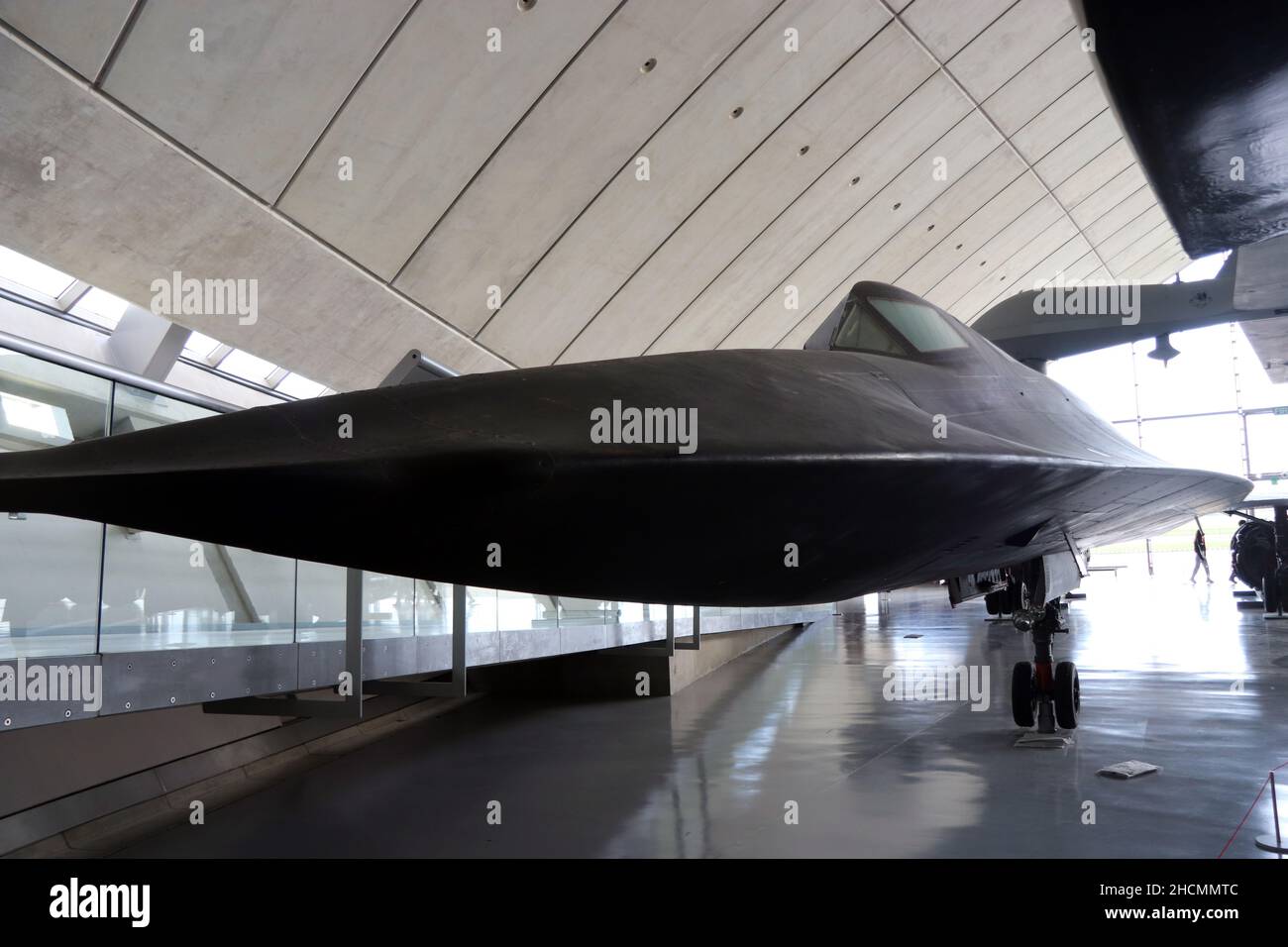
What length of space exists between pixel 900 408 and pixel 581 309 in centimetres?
1440

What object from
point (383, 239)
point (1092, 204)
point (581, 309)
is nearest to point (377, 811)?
point (383, 239)

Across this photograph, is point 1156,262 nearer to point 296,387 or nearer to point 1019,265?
point 1019,265

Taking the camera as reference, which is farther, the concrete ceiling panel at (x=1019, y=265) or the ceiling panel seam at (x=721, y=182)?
the concrete ceiling panel at (x=1019, y=265)

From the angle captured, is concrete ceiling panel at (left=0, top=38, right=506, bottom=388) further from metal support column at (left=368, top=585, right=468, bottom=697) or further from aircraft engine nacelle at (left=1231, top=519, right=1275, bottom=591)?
aircraft engine nacelle at (left=1231, top=519, right=1275, bottom=591)

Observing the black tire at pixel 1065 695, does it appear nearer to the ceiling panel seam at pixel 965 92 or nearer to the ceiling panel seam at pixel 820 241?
the ceiling panel seam at pixel 965 92

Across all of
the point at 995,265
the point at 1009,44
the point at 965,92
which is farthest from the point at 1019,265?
the point at 1009,44

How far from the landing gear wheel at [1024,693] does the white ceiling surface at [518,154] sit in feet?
30.4

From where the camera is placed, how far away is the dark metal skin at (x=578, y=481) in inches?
60.5

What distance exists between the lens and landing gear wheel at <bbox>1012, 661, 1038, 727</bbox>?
820 cm

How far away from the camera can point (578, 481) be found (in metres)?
1.59

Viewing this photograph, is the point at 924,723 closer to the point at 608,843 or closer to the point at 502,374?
the point at 608,843

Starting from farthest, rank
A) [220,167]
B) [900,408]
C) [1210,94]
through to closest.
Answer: [220,167]
[1210,94]
[900,408]

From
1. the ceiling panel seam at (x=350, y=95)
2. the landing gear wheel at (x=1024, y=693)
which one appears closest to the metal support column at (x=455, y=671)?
the landing gear wheel at (x=1024, y=693)

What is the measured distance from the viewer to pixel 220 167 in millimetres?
10445
